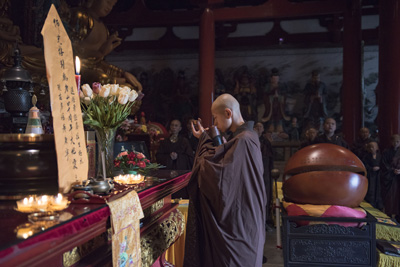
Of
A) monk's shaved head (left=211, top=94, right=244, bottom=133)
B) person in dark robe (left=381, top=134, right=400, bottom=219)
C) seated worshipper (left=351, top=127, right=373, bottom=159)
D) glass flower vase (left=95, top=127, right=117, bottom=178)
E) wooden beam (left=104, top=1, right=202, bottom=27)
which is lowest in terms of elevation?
person in dark robe (left=381, top=134, right=400, bottom=219)

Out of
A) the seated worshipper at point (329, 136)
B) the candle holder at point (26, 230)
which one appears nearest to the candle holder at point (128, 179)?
the candle holder at point (26, 230)

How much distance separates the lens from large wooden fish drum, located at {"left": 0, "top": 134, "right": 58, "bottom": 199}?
49.9 inches

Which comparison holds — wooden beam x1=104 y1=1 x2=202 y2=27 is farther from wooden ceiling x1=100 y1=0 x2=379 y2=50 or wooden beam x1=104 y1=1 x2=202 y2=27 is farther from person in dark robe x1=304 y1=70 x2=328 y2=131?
person in dark robe x1=304 y1=70 x2=328 y2=131

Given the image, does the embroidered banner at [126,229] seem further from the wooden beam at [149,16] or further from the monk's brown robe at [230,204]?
the wooden beam at [149,16]

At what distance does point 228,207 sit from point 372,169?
4459mm

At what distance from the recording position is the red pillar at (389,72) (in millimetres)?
6203

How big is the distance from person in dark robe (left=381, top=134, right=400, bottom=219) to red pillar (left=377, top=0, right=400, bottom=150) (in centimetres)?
55


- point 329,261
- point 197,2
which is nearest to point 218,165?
point 329,261

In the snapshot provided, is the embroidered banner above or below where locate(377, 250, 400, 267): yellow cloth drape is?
above

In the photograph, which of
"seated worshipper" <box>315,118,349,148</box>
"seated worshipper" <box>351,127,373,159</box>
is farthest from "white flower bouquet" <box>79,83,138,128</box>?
"seated worshipper" <box>351,127,373,159</box>

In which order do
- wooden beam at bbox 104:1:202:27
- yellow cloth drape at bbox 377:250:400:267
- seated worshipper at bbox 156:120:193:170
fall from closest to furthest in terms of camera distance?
yellow cloth drape at bbox 377:250:400:267 → seated worshipper at bbox 156:120:193:170 → wooden beam at bbox 104:1:202:27

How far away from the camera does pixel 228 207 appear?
208 centimetres

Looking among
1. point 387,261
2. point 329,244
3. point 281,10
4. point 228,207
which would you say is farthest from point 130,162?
point 281,10

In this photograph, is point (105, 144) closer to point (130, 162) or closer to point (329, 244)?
point (130, 162)
